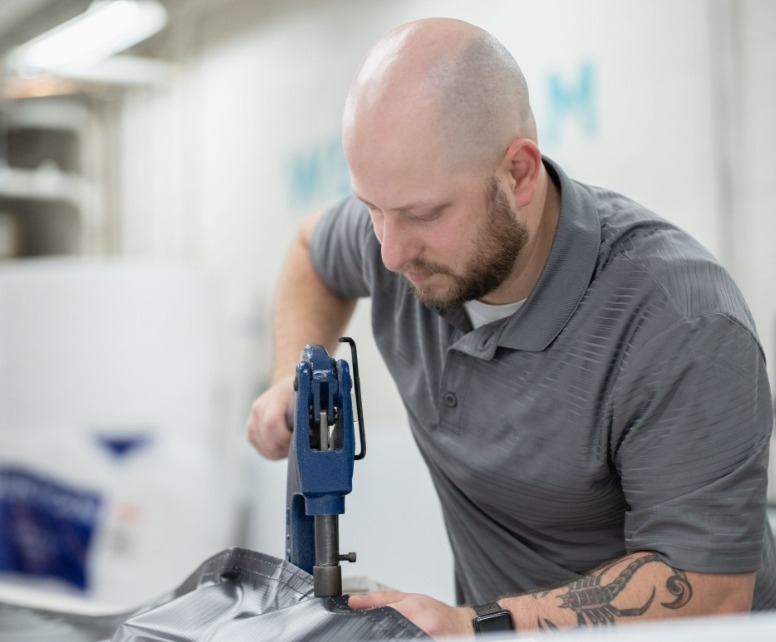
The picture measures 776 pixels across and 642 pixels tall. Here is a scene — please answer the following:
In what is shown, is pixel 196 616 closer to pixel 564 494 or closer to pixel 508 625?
pixel 508 625

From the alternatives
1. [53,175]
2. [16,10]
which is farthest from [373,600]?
[53,175]

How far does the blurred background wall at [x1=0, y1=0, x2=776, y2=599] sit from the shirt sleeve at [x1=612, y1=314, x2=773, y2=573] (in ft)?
1.16

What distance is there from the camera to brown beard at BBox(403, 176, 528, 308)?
3.30 feet

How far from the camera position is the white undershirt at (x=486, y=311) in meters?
1.12

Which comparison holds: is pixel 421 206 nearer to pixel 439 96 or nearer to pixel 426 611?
pixel 439 96

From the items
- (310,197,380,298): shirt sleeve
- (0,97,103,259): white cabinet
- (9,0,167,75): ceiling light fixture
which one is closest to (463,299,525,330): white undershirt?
(310,197,380,298): shirt sleeve

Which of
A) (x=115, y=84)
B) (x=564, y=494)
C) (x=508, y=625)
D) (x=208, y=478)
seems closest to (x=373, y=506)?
(x=564, y=494)

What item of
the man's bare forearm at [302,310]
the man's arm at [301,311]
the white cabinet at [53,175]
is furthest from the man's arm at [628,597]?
the white cabinet at [53,175]

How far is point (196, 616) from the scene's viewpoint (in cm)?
91

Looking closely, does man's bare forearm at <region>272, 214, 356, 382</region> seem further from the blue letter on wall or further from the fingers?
the blue letter on wall

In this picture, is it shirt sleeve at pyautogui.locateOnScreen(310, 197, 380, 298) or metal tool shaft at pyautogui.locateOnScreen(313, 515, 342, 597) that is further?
shirt sleeve at pyautogui.locateOnScreen(310, 197, 380, 298)

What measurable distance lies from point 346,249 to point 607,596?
71 cm

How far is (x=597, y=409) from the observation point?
0.99 meters

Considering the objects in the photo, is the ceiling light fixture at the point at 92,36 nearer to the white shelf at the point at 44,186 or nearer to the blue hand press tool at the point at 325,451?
the white shelf at the point at 44,186
